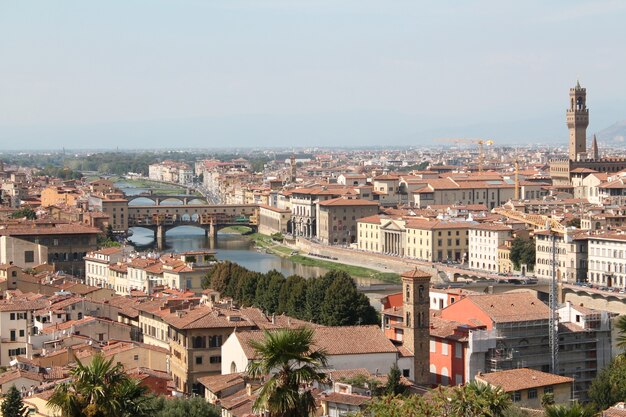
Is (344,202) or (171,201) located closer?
(344,202)

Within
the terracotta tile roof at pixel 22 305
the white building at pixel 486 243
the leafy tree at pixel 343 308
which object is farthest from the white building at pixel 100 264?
the white building at pixel 486 243

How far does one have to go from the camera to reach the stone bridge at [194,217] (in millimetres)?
65125

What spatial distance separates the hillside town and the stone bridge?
16cm

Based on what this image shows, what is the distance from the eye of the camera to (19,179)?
277 feet

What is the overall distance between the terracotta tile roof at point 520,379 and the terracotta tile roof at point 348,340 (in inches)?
67.6

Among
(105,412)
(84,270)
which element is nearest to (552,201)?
(84,270)

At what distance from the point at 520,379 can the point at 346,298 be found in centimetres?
883

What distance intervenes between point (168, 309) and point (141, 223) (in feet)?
142

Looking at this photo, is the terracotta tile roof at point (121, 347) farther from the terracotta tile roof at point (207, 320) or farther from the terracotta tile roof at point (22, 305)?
the terracotta tile roof at point (22, 305)

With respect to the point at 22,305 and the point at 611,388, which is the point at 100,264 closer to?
the point at 22,305

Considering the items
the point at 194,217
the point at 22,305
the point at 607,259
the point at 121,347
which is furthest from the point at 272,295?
the point at 194,217

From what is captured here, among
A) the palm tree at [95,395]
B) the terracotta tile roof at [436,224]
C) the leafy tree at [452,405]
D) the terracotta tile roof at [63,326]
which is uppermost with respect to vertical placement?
the palm tree at [95,395]

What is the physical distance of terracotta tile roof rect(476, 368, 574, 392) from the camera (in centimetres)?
1744

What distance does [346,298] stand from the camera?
1039 inches
